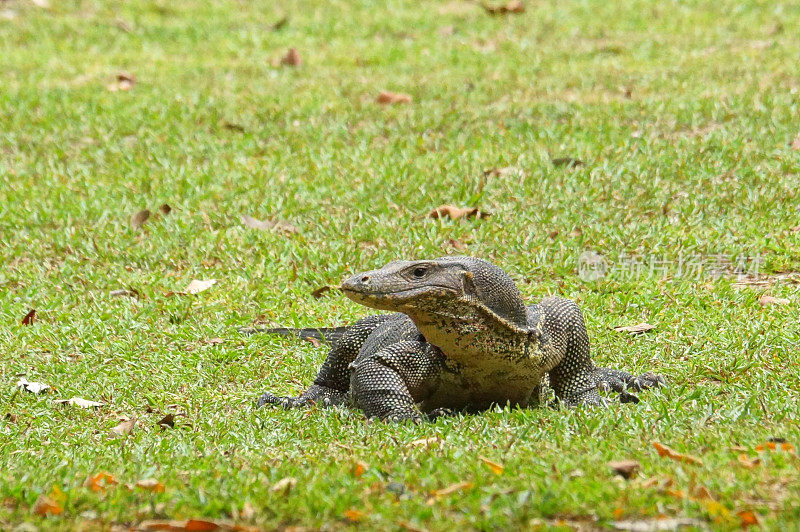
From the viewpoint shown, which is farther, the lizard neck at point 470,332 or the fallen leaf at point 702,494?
the lizard neck at point 470,332

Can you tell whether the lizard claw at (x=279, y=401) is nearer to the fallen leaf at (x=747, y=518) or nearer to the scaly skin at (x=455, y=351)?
the scaly skin at (x=455, y=351)

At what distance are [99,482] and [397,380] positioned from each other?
157cm

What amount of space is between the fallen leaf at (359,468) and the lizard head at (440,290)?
778 mm

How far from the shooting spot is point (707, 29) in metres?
13.7

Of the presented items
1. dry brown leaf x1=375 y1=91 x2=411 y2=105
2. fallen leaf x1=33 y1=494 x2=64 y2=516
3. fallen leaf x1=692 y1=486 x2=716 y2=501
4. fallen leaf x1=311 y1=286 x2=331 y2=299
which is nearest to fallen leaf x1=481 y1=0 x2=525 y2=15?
dry brown leaf x1=375 y1=91 x2=411 y2=105

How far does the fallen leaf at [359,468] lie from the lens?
401cm

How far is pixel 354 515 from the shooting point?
11.5 feet

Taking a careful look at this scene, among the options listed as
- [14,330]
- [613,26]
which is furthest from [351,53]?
[14,330]

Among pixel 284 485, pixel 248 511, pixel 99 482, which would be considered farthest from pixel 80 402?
pixel 248 511

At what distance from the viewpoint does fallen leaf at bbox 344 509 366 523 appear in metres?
3.48

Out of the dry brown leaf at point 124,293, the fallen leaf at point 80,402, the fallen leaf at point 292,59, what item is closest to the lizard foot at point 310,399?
the fallen leaf at point 80,402

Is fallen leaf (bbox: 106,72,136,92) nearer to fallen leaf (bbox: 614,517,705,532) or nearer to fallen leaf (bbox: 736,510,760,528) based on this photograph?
fallen leaf (bbox: 614,517,705,532)

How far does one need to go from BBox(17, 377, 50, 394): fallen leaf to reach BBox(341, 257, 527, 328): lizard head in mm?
2349

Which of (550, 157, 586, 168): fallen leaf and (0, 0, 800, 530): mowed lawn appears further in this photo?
(550, 157, 586, 168): fallen leaf
